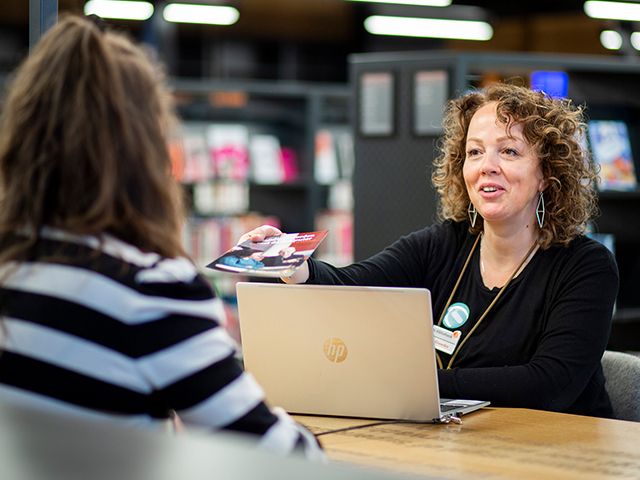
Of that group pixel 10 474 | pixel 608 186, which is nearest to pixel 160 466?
pixel 10 474

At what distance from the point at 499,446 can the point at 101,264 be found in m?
0.95

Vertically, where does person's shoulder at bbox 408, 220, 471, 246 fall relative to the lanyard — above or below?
above

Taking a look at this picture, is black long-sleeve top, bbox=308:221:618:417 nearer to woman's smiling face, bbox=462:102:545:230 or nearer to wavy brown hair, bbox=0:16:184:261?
woman's smiling face, bbox=462:102:545:230

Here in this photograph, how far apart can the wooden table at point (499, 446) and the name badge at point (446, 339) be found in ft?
1.13

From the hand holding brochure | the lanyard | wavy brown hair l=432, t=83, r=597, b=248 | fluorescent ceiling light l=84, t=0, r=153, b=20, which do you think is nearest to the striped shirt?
the hand holding brochure

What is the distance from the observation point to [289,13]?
16.7 metres

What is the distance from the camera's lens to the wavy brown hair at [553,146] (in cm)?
274

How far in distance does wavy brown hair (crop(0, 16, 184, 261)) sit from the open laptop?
2.53 feet

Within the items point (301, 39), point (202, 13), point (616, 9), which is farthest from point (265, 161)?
point (301, 39)

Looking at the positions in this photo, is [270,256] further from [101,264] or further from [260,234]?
[101,264]

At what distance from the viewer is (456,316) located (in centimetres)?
273

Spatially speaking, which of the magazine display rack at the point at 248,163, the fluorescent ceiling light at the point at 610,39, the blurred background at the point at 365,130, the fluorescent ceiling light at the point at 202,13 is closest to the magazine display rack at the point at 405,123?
the blurred background at the point at 365,130

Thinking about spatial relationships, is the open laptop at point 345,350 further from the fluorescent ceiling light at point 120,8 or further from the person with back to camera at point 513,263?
the fluorescent ceiling light at point 120,8

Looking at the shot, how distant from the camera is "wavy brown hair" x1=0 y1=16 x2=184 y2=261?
1397 millimetres
